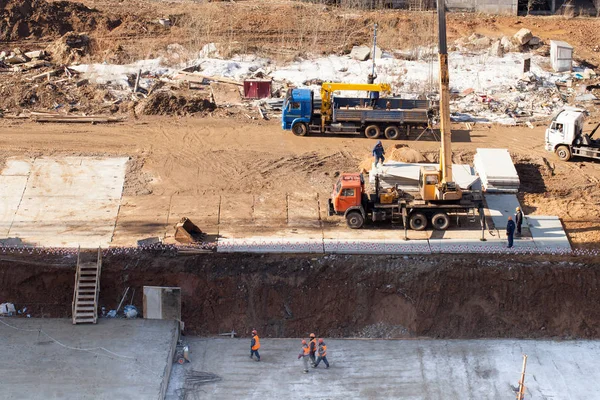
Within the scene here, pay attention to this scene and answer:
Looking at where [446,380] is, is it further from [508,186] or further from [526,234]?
[508,186]

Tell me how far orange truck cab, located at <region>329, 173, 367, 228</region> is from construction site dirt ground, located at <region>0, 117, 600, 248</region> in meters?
0.97

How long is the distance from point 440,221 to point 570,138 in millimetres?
8302

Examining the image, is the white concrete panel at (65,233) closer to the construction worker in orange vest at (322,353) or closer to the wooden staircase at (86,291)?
the wooden staircase at (86,291)

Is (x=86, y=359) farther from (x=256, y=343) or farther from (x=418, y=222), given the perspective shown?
(x=418, y=222)

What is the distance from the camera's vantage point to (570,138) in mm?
34688

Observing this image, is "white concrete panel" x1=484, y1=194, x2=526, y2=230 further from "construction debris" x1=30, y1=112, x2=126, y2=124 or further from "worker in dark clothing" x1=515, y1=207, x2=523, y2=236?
"construction debris" x1=30, y1=112, x2=126, y2=124

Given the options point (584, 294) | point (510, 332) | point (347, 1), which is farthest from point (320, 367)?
point (347, 1)

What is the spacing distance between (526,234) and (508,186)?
270cm

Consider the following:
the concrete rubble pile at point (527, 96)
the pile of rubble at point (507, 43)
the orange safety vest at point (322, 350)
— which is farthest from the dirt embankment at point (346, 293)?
the pile of rubble at point (507, 43)

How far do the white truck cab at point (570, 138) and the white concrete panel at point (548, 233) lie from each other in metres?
5.09

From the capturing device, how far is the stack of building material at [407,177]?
3033cm

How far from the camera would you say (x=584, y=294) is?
27875 mm

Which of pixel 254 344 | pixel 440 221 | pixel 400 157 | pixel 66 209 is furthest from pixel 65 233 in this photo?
pixel 400 157

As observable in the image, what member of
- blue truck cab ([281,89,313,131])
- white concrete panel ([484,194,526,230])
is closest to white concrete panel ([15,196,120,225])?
blue truck cab ([281,89,313,131])
